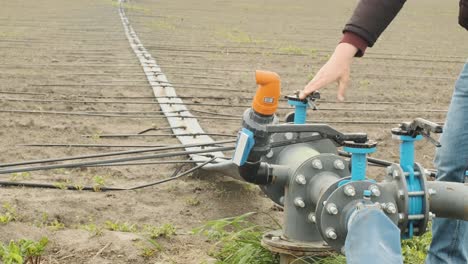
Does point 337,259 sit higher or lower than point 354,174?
lower

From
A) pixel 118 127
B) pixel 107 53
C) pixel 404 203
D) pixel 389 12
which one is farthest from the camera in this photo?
pixel 107 53

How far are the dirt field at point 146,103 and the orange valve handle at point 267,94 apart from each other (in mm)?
1078

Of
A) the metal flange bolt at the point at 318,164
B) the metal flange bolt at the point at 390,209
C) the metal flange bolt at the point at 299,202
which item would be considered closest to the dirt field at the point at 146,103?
the metal flange bolt at the point at 299,202

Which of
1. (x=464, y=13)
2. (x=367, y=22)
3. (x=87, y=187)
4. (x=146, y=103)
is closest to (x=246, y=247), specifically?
(x=367, y=22)

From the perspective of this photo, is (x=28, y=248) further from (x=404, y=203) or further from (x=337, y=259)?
(x=404, y=203)

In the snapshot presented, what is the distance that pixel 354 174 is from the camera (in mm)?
2078

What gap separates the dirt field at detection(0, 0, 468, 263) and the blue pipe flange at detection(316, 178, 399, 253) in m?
1.05

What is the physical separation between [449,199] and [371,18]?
608 millimetres

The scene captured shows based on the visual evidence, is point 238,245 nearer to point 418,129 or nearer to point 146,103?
point 418,129

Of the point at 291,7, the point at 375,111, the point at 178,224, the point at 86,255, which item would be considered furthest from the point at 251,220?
the point at 291,7

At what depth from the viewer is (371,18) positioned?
225 cm

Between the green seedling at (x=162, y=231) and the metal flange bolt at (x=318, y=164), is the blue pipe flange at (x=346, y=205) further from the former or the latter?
the green seedling at (x=162, y=231)

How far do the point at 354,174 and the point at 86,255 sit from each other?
1.35 meters

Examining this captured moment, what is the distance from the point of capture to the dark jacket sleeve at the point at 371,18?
7.33 feet
